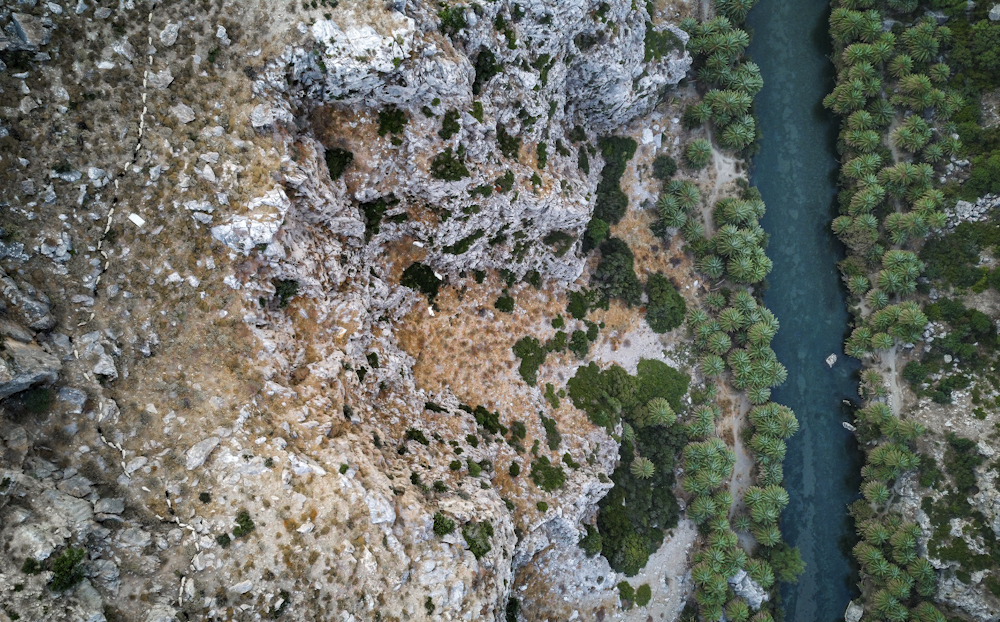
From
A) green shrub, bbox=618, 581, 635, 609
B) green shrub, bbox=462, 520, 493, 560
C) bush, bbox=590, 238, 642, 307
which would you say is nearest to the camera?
green shrub, bbox=462, 520, 493, 560

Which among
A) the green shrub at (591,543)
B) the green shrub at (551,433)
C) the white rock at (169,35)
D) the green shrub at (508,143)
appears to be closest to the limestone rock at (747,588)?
the green shrub at (591,543)

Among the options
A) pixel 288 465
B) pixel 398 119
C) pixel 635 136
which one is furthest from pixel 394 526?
pixel 635 136

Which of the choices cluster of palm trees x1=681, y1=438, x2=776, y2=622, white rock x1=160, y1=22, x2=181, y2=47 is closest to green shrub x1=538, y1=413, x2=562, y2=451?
cluster of palm trees x1=681, y1=438, x2=776, y2=622

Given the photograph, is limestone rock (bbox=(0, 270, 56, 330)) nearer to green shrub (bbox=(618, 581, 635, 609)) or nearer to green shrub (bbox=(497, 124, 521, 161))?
green shrub (bbox=(497, 124, 521, 161))

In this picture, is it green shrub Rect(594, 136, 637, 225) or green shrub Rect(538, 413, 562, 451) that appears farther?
green shrub Rect(594, 136, 637, 225)

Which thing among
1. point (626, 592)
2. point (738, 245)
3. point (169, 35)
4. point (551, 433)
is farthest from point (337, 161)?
point (626, 592)

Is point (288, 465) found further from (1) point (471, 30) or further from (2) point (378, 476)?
(1) point (471, 30)

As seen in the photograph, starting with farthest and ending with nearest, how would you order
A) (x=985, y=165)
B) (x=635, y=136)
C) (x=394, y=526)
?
1. (x=635, y=136)
2. (x=985, y=165)
3. (x=394, y=526)
